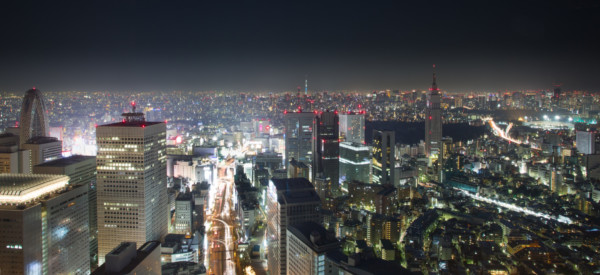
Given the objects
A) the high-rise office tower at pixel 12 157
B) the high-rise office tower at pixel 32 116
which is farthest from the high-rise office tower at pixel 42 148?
the high-rise office tower at pixel 32 116

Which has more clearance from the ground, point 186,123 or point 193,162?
point 186,123

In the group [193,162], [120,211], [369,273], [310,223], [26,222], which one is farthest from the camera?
[193,162]

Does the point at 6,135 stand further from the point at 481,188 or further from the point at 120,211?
the point at 481,188

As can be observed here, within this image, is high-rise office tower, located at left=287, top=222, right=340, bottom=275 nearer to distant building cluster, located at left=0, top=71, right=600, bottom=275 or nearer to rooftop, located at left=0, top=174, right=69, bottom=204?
distant building cluster, located at left=0, top=71, right=600, bottom=275

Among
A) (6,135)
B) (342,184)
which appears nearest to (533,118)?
(342,184)

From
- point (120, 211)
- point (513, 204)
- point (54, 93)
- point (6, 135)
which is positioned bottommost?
point (513, 204)

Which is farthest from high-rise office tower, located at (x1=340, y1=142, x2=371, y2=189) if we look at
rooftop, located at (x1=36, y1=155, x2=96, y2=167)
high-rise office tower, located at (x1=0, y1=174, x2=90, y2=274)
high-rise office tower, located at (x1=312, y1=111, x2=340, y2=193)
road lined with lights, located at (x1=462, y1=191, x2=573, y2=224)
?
high-rise office tower, located at (x1=0, y1=174, x2=90, y2=274)
